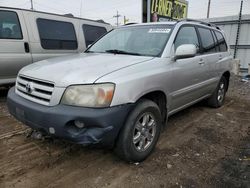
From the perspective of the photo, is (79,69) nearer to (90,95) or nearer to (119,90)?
(90,95)

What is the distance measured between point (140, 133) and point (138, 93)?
1.77 feet

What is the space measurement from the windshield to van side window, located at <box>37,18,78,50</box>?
204 centimetres

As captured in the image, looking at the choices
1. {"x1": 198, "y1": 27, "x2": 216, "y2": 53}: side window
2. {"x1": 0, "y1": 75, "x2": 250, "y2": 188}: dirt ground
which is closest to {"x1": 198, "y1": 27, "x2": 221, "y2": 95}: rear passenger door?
{"x1": 198, "y1": 27, "x2": 216, "y2": 53}: side window

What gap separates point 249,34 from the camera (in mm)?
11219

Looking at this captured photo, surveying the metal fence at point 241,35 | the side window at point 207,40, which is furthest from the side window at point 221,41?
the metal fence at point 241,35

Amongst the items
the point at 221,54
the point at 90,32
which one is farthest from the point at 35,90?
the point at 90,32

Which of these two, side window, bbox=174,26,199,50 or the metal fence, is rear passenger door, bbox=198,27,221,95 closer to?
side window, bbox=174,26,199,50

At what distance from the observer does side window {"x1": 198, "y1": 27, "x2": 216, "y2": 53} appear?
14.7ft

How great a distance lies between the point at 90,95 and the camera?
2.43 m

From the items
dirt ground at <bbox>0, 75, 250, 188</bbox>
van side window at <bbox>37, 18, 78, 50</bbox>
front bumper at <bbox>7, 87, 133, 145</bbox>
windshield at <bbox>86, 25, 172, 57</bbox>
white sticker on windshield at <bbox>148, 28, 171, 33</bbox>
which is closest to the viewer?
front bumper at <bbox>7, 87, 133, 145</bbox>

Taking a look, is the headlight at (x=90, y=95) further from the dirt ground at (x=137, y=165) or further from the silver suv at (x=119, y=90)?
the dirt ground at (x=137, y=165)

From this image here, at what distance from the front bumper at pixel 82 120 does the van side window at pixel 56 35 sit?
357 cm

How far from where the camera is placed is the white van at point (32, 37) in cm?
508

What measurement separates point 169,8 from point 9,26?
759cm
